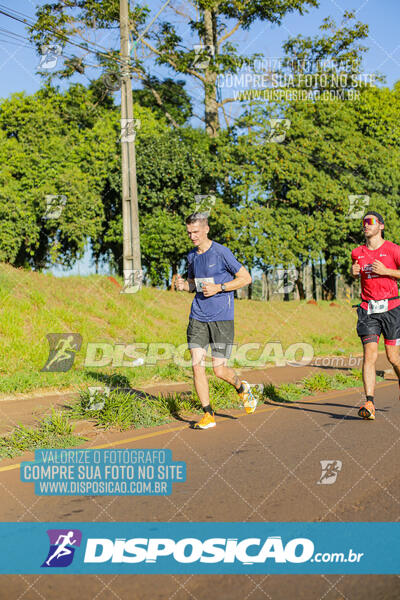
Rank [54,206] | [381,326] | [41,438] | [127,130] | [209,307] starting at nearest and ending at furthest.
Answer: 1. [41,438]
2. [209,307]
3. [381,326]
4. [127,130]
5. [54,206]

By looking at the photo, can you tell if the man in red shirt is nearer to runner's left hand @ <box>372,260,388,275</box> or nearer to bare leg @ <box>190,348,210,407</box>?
runner's left hand @ <box>372,260,388,275</box>

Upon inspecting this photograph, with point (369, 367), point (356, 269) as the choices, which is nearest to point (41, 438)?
point (369, 367)

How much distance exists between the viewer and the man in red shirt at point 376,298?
24.0 ft

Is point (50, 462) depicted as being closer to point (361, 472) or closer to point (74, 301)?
point (361, 472)

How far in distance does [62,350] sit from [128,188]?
7314mm

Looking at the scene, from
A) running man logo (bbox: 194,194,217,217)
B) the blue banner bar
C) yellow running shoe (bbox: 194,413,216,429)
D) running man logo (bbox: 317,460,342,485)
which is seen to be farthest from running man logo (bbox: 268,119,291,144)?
the blue banner bar

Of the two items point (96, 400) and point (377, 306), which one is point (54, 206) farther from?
point (377, 306)

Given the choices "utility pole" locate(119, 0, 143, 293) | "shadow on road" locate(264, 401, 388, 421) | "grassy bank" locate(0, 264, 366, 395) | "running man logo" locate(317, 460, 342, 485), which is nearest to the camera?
"running man logo" locate(317, 460, 342, 485)

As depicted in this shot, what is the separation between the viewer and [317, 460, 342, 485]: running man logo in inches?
192

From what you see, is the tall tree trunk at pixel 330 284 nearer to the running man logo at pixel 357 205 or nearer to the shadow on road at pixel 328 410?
the running man logo at pixel 357 205

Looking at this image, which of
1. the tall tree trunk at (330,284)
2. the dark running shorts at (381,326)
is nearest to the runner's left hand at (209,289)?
the dark running shorts at (381,326)

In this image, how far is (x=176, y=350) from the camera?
15086 millimetres

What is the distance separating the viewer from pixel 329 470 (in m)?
5.18

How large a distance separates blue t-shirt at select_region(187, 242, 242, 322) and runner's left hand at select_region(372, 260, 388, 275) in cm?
153
